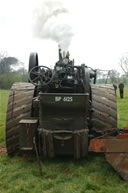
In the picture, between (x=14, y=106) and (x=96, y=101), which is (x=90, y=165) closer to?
(x=96, y=101)

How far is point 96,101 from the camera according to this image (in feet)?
17.1

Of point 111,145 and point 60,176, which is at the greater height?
point 111,145

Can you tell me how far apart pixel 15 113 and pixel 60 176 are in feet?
5.63

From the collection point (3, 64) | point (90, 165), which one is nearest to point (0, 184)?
point (90, 165)

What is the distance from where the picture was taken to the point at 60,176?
4.25 meters

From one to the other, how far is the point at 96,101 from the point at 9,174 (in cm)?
225

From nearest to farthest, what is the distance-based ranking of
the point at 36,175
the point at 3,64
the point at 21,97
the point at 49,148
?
the point at 36,175 < the point at 49,148 < the point at 21,97 < the point at 3,64

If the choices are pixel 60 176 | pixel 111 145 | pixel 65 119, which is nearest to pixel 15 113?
pixel 65 119

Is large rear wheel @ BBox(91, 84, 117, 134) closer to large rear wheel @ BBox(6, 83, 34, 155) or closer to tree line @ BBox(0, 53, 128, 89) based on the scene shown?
large rear wheel @ BBox(6, 83, 34, 155)

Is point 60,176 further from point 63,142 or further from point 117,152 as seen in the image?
point 117,152

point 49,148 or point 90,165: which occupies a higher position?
point 49,148

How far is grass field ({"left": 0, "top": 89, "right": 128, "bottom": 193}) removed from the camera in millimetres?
3797

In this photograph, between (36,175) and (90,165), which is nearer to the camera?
(36,175)

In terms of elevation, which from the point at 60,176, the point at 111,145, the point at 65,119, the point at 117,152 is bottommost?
the point at 60,176
